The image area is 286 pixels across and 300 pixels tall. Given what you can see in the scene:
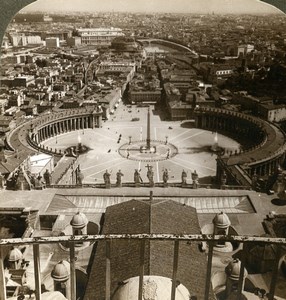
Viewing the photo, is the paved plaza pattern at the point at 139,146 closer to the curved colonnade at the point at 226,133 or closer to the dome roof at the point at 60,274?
the curved colonnade at the point at 226,133

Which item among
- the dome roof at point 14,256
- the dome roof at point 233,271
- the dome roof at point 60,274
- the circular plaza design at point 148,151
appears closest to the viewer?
the dome roof at point 233,271

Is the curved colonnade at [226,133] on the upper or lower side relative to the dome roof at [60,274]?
lower

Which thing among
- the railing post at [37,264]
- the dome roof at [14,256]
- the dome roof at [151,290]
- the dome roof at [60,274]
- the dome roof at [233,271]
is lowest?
the dome roof at [14,256]

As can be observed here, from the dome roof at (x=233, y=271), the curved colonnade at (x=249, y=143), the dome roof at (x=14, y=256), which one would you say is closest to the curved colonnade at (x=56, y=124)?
the curved colonnade at (x=249, y=143)

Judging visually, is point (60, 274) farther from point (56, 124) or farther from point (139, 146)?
point (56, 124)

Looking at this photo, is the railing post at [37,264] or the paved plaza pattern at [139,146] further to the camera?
the paved plaza pattern at [139,146]

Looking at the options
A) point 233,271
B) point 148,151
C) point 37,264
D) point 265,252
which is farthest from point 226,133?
point 37,264

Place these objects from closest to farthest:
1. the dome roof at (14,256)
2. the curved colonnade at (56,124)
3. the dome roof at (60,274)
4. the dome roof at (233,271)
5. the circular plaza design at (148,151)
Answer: the dome roof at (233,271), the dome roof at (60,274), the dome roof at (14,256), the circular plaza design at (148,151), the curved colonnade at (56,124)
